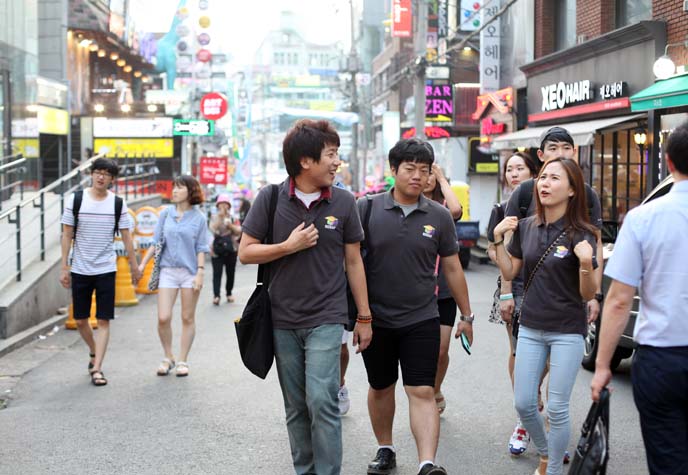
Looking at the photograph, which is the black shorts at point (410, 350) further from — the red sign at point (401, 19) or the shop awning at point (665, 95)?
the red sign at point (401, 19)

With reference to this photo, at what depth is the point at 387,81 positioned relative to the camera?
225ft

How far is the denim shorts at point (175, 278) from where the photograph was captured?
8953mm

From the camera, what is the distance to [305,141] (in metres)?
5.00

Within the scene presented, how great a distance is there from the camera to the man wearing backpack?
8.51m

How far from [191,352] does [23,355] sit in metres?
1.73

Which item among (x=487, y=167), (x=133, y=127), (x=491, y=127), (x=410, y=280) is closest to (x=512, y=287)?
(x=410, y=280)

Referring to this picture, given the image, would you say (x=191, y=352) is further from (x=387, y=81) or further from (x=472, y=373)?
(x=387, y=81)

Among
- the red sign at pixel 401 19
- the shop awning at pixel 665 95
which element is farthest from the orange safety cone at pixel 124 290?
the red sign at pixel 401 19

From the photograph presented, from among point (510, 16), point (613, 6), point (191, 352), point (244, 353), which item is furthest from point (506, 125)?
point (244, 353)

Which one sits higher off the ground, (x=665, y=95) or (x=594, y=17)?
(x=594, y=17)

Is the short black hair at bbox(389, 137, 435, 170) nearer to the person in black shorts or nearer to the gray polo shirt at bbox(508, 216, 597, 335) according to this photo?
the gray polo shirt at bbox(508, 216, 597, 335)

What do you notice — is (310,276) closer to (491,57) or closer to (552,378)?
(552,378)

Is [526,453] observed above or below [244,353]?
below

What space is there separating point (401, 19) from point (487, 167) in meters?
20.0
